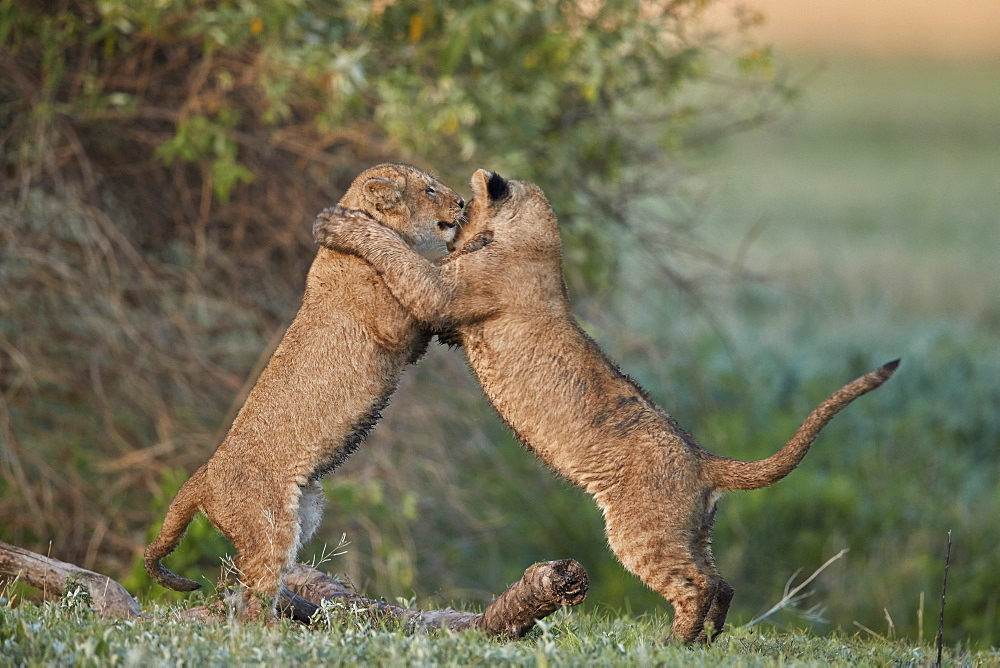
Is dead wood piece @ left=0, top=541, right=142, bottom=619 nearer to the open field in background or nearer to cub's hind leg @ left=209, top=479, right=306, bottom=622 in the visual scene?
cub's hind leg @ left=209, top=479, right=306, bottom=622

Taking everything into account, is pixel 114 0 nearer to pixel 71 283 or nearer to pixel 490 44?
pixel 71 283

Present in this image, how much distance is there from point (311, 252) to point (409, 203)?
4.02 metres

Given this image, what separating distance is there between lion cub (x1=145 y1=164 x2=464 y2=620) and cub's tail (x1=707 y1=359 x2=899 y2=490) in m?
1.70

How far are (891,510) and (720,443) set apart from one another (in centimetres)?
200

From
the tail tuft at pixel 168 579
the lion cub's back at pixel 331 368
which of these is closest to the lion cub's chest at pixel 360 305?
the lion cub's back at pixel 331 368

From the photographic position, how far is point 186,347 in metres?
10.3

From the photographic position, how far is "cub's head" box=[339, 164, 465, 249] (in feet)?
21.3

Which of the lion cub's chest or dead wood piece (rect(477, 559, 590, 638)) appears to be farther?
the lion cub's chest

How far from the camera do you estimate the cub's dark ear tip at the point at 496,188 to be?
21.1 ft

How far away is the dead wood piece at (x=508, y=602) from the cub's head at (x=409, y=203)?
1934 millimetres

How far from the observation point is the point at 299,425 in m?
5.94

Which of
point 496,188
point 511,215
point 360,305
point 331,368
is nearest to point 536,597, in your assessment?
point 331,368

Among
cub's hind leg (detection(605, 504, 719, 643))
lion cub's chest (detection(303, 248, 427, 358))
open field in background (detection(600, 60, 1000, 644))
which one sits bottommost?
open field in background (detection(600, 60, 1000, 644))

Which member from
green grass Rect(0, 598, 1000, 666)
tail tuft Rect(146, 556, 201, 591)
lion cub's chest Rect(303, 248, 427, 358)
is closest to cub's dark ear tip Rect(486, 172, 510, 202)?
lion cub's chest Rect(303, 248, 427, 358)
